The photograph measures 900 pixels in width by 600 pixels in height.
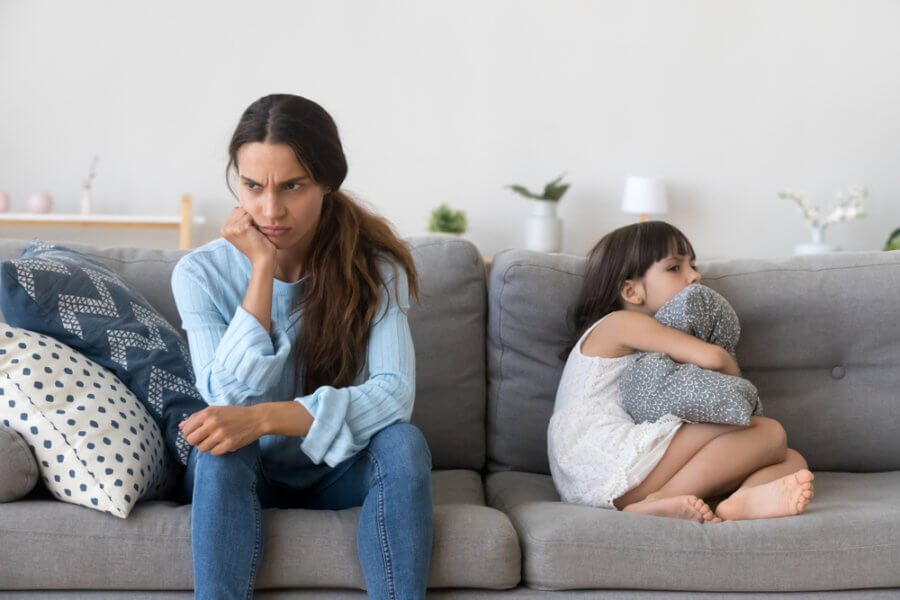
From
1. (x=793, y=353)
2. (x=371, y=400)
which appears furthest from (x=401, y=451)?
(x=793, y=353)

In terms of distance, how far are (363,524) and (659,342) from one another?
0.70 metres

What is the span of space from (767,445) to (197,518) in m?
1.02

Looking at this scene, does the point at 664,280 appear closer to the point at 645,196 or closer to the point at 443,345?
the point at 443,345

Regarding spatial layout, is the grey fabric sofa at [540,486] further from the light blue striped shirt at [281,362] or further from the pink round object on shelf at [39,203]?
the pink round object on shelf at [39,203]

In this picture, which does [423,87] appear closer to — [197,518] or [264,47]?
[264,47]

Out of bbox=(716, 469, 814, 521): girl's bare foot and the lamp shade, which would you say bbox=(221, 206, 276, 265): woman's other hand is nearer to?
bbox=(716, 469, 814, 521): girl's bare foot

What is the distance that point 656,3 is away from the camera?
455cm

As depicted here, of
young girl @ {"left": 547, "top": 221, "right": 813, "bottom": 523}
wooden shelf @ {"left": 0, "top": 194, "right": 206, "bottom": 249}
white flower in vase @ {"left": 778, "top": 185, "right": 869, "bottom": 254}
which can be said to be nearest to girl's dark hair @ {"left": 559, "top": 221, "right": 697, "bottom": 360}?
young girl @ {"left": 547, "top": 221, "right": 813, "bottom": 523}

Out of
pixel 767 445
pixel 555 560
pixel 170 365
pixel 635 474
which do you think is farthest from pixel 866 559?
pixel 170 365

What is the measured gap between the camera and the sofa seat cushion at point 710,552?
1.30m

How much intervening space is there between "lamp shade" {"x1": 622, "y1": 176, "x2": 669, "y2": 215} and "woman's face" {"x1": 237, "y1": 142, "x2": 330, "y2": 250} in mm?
3207

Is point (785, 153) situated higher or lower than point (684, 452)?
higher

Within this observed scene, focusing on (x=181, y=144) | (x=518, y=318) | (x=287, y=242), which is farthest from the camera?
(x=181, y=144)

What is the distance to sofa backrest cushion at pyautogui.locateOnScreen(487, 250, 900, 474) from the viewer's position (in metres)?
1.80
